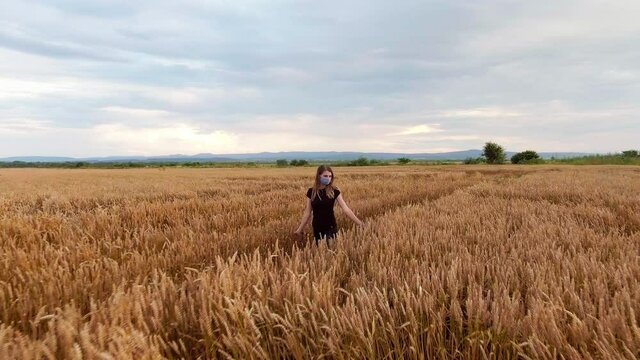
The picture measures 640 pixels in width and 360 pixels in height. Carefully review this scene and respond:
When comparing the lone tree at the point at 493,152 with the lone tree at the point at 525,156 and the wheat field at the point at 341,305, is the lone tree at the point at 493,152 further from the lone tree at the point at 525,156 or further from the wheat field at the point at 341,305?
Answer: the wheat field at the point at 341,305

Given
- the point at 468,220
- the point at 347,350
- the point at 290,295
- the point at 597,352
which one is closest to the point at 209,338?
the point at 290,295

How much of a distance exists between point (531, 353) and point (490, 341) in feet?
0.79

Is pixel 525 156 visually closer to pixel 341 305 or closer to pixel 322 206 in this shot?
pixel 322 206

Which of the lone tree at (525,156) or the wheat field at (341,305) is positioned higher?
the lone tree at (525,156)

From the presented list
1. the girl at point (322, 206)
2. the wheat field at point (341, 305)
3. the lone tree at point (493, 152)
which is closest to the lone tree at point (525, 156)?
the lone tree at point (493, 152)

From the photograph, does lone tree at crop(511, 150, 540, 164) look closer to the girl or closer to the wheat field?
the girl

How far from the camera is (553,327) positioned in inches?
81.7

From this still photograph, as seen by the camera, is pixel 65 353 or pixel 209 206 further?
pixel 209 206

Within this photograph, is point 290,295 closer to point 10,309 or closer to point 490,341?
point 490,341

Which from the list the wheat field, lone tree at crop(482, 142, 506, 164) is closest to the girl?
the wheat field

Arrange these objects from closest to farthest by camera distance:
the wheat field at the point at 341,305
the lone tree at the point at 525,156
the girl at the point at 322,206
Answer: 1. the wheat field at the point at 341,305
2. the girl at the point at 322,206
3. the lone tree at the point at 525,156

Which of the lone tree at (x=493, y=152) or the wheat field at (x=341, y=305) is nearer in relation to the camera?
the wheat field at (x=341, y=305)

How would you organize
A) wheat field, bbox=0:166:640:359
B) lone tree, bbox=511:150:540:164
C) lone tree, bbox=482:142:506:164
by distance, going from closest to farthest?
wheat field, bbox=0:166:640:359, lone tree, bbox=511:150:540:164, lone tree, bbox=482:142:506:164

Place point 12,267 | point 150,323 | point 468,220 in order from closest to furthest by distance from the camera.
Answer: point 150,323, point 12,267, point 468,220
